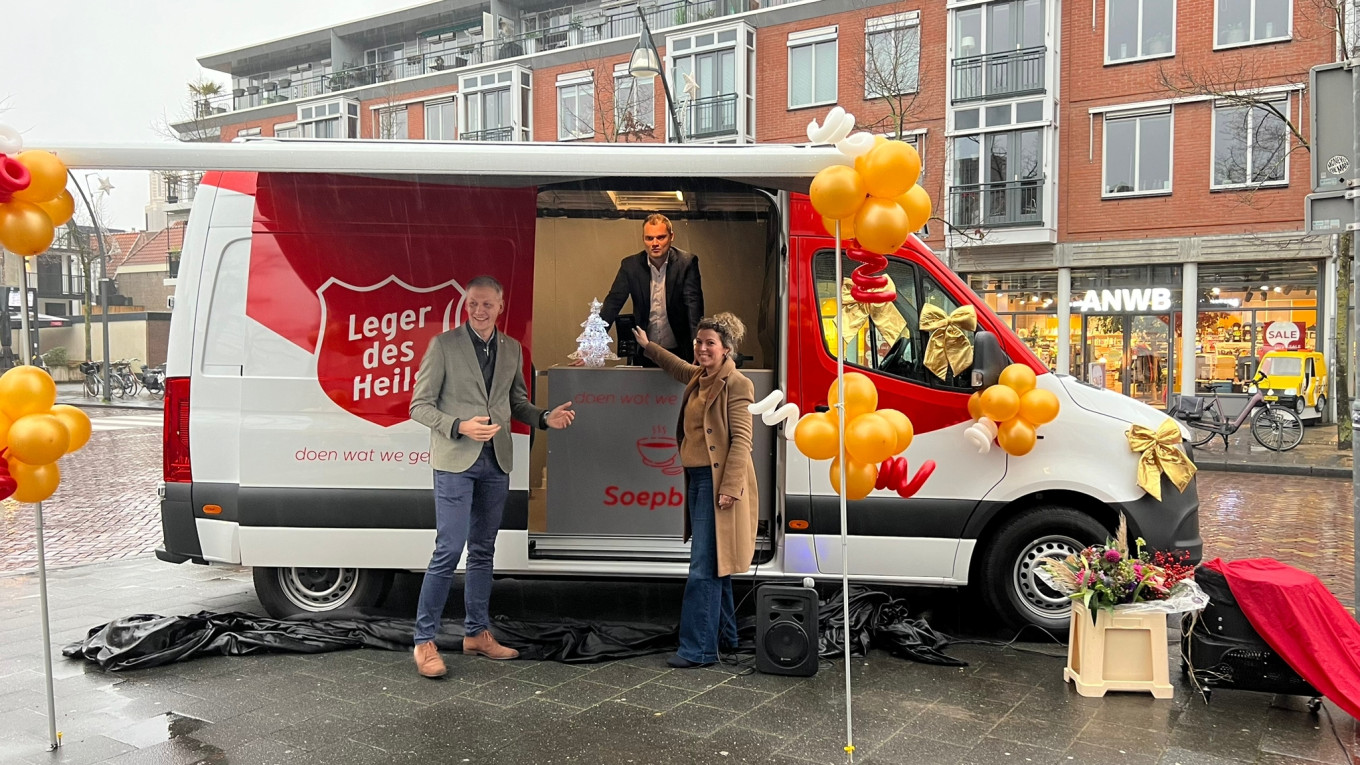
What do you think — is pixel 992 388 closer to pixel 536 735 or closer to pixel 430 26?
pixel 536 735

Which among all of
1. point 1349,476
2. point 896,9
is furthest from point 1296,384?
point 896,9

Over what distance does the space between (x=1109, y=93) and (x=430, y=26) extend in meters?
26.4

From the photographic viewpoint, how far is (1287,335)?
21.6 metres

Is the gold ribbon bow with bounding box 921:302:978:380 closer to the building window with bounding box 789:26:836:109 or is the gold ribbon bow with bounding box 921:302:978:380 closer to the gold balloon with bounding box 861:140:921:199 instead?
the gold balloon with bounding box 861:140:921:199

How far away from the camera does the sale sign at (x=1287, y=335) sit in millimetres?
21469

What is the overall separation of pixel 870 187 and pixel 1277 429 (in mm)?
14320

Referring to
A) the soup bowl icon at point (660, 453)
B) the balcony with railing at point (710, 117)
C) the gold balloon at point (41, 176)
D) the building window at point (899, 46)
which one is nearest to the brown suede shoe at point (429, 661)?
the soup bowl icon at point (660, 453)

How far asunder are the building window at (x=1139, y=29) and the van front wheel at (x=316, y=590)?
22787mm

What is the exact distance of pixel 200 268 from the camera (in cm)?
580

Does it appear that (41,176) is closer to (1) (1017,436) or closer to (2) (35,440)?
(2) (35,440)

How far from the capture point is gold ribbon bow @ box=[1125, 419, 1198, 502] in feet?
17.8

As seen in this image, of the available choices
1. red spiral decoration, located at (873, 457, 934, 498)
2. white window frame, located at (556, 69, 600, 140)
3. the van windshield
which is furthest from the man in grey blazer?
white window frame, located at (556, 69, 600, 140)

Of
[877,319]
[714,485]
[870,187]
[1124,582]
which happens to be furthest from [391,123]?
[1124,582]

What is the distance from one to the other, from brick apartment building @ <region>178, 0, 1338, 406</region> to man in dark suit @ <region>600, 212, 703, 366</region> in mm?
12864
